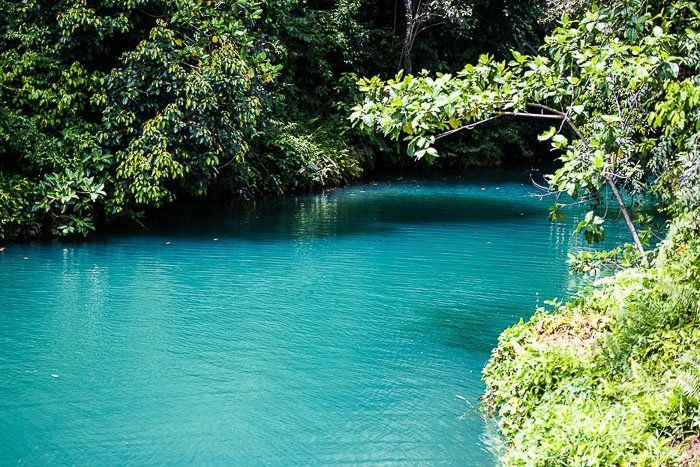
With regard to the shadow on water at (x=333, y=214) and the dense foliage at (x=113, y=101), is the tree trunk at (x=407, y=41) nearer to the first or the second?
the shadow on water at (x=333, y=214)

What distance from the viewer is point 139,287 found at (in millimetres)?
10484

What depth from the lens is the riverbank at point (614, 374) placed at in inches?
185

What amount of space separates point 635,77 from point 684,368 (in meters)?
2.17

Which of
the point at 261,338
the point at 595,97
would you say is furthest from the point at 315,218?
the point at 595,97

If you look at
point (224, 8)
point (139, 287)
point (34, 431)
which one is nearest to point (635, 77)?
point (34, 431)

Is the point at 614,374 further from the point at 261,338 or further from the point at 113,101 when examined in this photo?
the point at 113,101

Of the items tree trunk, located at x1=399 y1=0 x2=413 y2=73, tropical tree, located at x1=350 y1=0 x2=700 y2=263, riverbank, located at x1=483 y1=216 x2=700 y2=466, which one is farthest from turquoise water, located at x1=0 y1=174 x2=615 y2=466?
tree trunk, located at x1=399 y1=0 x2=413 y2=73

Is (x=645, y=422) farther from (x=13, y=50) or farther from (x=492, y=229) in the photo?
(x=13, y=50)

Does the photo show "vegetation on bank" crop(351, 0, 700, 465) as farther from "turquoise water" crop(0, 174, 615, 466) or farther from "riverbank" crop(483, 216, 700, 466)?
"turquoise water" crop(0, 174, 615, 466)

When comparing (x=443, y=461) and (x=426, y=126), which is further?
(x=426, y=126)

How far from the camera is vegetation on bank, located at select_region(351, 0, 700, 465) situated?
4.83 m

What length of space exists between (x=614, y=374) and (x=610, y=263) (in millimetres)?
1894

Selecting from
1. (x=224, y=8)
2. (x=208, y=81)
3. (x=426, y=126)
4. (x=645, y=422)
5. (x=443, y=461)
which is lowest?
Result: (x=443, y=461)

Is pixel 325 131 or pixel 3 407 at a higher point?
pixel 325 131
